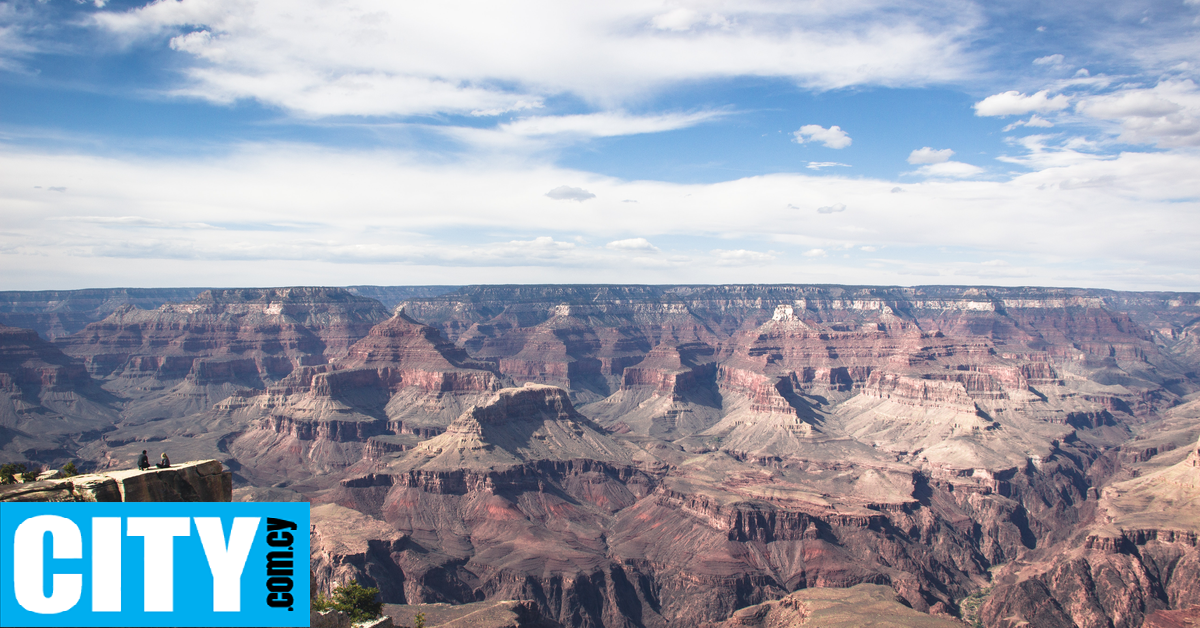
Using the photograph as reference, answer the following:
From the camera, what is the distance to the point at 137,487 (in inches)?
1452

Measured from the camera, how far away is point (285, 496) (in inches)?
5812

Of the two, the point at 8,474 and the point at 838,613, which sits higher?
the point at 8,474

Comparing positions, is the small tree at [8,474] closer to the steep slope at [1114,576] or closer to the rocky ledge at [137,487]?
the rocky ledge at [137,487]

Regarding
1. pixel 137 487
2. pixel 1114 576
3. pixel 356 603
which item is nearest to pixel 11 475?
pixel 137 487

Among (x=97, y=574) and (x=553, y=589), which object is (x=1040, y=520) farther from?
(x=97, y=574)

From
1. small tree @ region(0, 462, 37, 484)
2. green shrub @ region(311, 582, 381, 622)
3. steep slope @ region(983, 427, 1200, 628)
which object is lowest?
steep slope @ region(983, 427, 1200, 628)

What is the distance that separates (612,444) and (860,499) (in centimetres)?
6537

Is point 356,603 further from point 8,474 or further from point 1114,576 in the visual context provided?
point 1114,576

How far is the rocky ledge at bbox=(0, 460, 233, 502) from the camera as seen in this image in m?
33.8

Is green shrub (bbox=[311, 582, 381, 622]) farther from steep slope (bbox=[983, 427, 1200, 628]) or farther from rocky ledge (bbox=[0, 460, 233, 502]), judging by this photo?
steep slope (bbox=[983, 427, 1200, 628])

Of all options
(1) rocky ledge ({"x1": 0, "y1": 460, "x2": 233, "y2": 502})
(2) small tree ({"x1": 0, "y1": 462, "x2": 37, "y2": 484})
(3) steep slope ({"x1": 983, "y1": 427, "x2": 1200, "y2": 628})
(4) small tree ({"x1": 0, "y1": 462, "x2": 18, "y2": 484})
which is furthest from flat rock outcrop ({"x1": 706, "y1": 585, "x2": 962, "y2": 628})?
(4) small tree ({"x1": 0, "y1": 462, "x2": 18, "y2": 484})

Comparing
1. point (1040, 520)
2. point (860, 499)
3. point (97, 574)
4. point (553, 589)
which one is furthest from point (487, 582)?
point (1040, 520)

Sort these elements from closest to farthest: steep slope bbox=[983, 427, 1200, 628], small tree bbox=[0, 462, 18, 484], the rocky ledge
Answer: the rocky ledge → small tree bbox=[0, 462, 18, 484] → steep slope bbox=[983, 427, 1200, 628]

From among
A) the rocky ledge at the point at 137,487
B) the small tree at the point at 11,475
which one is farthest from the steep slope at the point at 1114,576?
the small tree at the point at 11,475
